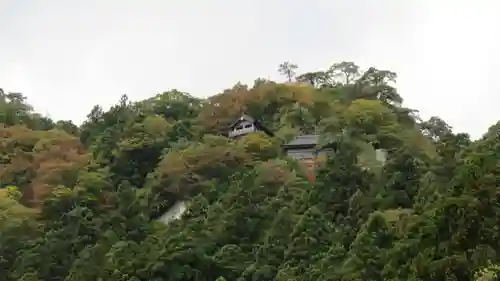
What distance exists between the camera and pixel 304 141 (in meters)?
27.7

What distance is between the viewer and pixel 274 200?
20.2 meters

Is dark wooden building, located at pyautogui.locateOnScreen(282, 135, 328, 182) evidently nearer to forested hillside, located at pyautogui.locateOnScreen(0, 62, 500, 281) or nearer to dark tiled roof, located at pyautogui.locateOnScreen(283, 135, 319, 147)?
dark tiled roof, located at pyautogui.locateOnScreen(283, 135, 319, 147)

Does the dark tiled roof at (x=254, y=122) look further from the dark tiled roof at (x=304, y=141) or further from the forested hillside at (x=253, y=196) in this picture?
the dark tiled roof at (x=304, y=141)

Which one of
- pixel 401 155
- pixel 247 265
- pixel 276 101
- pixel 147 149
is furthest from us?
pixel 276 101

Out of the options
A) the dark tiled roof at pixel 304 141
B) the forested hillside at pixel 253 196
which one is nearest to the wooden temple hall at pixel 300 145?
the dark tiled roof at pixel 304 141

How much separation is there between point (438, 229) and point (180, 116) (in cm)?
2257

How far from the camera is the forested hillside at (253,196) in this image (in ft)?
46.3

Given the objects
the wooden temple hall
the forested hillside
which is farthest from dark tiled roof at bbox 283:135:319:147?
the forested hillside

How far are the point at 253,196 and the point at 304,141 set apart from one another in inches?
294

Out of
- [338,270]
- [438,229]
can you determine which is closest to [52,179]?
[338,270]

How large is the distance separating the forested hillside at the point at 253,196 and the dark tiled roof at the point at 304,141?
440 millimetres

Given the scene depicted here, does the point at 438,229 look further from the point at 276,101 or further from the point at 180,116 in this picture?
the point at 180,116

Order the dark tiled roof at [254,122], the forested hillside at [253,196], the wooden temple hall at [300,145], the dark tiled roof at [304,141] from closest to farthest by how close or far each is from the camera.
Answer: the forested hillside at [253,196] → the wooden temple hall at [300,145] → the dark tiled roof at [304,141] → the dark tiled roof at [254,122]

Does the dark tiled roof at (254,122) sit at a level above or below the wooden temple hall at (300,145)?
above
